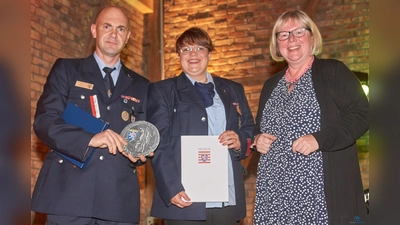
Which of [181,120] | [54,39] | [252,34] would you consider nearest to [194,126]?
[181,120]

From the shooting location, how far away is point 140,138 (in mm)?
2393

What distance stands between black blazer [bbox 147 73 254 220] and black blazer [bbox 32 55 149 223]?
155mm

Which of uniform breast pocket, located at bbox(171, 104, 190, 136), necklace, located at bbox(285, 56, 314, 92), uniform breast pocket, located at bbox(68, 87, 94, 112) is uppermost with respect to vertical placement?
necklace, located at bbox(285, 56, 314, 92)

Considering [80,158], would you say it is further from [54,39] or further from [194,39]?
[54,39]

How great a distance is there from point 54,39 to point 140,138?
348 centimetres

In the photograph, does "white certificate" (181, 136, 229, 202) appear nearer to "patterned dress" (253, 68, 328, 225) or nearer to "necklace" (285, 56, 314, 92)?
"patterned dress" (253, 68, 328, 225)

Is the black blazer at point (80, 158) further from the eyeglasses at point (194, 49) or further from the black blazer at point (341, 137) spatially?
the black blazer at point (341, 137)

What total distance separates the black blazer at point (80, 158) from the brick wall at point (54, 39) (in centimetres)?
258

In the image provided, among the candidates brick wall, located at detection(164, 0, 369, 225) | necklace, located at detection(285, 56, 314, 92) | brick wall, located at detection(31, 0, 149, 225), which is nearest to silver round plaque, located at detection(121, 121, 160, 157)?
necklace, located at detection(285, 56, 314, 92)

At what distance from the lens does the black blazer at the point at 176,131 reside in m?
2.58

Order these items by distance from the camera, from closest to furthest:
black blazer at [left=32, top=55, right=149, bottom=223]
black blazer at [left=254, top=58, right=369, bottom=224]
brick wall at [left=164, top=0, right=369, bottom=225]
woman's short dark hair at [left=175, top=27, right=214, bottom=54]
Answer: black blazer at [left=254, top=58, right=369, bottom=224]
black blazer at [left=32, top=55, right=149, bottom=223]
woman's short dark hair at [left=175, top=27, right=214, bottom=54]
brick wall at [left=164, top=0, right=369, bottom=225]

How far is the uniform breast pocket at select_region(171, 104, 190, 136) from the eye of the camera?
269 cm
